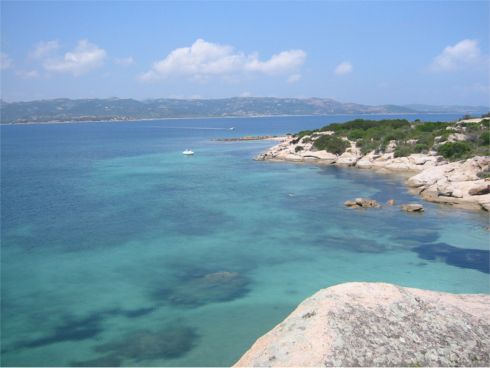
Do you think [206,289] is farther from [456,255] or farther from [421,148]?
[421,148]

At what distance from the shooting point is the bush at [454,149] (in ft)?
163

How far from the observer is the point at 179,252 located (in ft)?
82.1

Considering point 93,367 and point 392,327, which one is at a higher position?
point 392,327

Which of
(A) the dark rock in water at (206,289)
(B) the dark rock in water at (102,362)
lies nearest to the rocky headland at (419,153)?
(A) the dark rock in water at (206,289)

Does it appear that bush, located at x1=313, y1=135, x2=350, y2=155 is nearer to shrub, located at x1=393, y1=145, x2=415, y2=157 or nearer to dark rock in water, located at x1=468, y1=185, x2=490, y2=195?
shrub, located at x1=393, y1=145, x2=415, y2=157

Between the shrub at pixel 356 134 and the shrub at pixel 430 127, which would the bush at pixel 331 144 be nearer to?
the shrub at pixel 356 134

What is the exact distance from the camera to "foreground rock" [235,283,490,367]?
7336 millimetres

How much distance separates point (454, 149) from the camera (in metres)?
50.2

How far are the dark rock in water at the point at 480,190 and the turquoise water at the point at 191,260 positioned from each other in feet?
10.5

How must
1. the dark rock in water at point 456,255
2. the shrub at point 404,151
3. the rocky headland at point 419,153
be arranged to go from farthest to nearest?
the shrub at point 404,151 < the rocky headland at point 419,153 < the dark rock in water at point 456,255

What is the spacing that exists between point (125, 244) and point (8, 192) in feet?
81.3

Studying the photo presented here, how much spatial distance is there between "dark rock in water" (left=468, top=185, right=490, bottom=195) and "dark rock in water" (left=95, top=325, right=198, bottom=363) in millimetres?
28611

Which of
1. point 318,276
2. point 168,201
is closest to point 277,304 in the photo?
point 318,276

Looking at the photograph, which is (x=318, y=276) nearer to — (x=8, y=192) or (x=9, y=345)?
(x=9, y=345)
